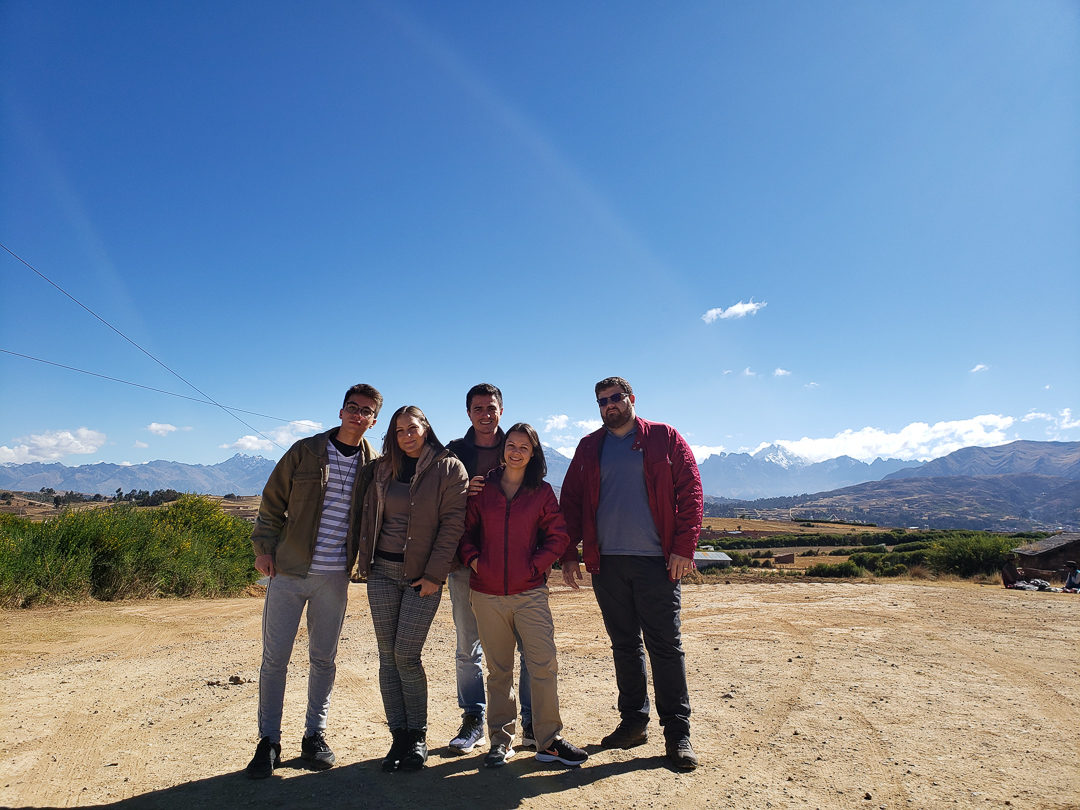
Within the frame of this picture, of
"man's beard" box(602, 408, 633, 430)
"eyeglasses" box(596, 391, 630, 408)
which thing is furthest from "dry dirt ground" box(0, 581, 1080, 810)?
"eyeglasses" box(596, 391, 630, 408)

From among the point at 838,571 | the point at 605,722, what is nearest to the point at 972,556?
the point at 838,571

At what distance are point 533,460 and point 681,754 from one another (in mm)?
2007

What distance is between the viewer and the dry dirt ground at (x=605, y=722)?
3127 mm

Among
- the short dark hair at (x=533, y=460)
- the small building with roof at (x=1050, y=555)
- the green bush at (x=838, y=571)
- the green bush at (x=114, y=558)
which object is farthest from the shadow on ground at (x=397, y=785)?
the small building with roof at (x=1050, y=555)

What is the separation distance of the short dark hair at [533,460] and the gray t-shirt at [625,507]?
49 cm

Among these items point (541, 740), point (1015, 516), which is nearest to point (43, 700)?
point (541, 740)

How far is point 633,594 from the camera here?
3.77 metres

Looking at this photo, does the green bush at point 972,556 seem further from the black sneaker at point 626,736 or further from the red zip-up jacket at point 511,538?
the red zip-up jacket at point 511,538

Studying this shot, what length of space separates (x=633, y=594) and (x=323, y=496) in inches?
83.6

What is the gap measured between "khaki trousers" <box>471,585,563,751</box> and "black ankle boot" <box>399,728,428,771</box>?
1.36 ft

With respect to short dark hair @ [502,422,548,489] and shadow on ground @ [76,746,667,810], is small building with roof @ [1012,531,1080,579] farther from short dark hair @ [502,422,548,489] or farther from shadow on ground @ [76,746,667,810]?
short dark hair @ [502,422,548,489]

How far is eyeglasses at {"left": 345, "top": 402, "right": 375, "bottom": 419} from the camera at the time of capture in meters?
3.64

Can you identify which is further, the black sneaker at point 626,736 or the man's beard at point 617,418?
the man's beard at point 617,418

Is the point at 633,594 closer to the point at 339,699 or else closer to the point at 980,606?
the point at 339,699
